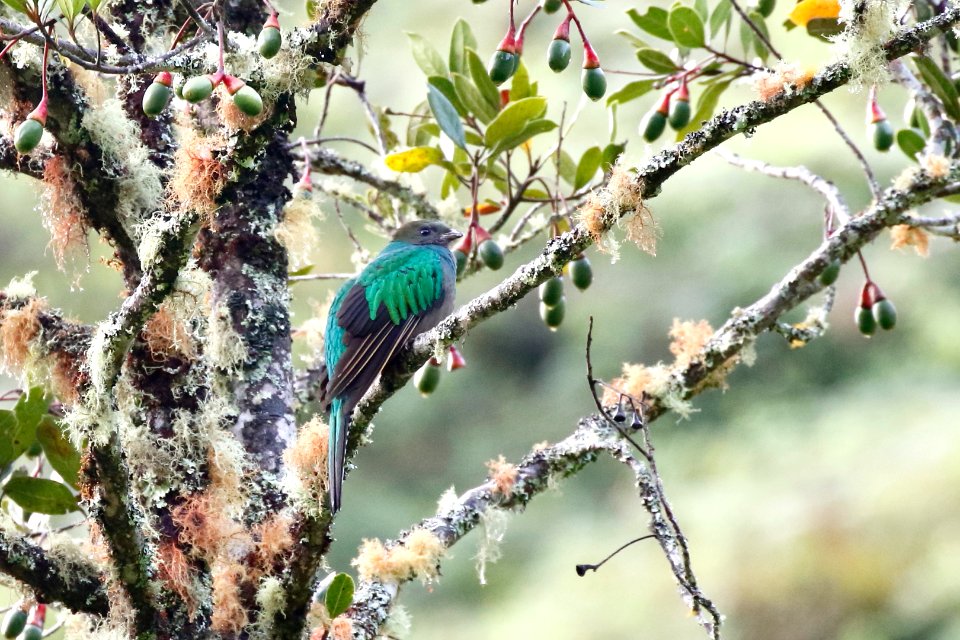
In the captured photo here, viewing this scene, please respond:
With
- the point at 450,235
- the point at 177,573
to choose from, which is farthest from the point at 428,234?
the point at 177,573

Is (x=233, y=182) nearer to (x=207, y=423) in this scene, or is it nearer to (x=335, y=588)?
(x=207, y=423)

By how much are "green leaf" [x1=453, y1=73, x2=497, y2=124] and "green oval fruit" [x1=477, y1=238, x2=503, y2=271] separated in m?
0.37

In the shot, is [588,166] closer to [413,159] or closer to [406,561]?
[413,159]

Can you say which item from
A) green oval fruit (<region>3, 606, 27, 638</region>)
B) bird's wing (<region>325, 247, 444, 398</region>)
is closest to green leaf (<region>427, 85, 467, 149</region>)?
bird's wing (<region>325, 247, 444, 398</region>)

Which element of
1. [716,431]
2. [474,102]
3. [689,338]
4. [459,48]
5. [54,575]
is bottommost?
[54,575]

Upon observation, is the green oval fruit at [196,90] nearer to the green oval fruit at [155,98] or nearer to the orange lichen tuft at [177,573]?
the green oval fruit at [155,98]

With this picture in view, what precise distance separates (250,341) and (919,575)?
7983 millimetres

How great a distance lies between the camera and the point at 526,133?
10.6 feet

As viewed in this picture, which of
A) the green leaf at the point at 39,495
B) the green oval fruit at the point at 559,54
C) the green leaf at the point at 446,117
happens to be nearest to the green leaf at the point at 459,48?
the green leaf at the point at 446,117

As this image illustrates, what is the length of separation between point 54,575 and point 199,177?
955 millimetres

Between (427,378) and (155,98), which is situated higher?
(427,378)

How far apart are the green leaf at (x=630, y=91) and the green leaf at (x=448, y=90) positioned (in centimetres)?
58

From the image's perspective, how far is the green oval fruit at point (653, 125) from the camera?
3532 mm

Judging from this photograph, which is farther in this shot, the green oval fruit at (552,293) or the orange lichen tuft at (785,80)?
the green oval fruit at (552,293)
